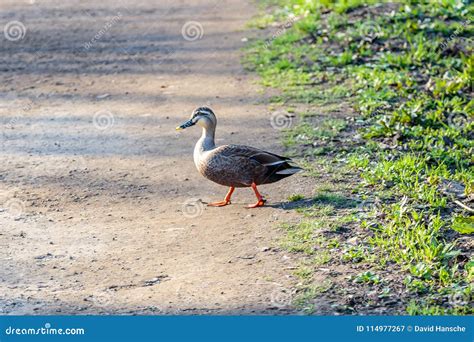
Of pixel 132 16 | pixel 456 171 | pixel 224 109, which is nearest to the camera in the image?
pixel 456 171

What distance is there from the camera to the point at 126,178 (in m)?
8.78

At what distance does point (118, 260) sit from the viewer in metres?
7.00

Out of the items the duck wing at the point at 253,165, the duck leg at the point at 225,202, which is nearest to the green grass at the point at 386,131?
the duck wing at the point at 253,165

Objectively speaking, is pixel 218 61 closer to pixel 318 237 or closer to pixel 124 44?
pixel 124 44

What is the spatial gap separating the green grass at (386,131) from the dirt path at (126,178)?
0.44 meters

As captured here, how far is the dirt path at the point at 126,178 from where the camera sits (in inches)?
255

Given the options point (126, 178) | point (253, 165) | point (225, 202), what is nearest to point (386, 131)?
point (253, 165)

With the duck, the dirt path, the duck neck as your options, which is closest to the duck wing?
the duck

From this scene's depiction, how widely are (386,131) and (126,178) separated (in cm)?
284

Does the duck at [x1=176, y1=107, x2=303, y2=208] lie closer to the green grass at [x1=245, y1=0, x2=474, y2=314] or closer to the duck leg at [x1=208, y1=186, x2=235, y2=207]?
the duck leg at [x1=208, y1=186, x2=235, y2=207]

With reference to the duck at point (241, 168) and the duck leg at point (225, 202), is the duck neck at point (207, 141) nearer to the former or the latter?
the duck at point (241, 168)

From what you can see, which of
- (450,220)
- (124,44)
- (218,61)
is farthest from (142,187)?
(124,44)

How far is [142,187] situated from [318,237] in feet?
6.98

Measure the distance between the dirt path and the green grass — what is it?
1.45 ft
